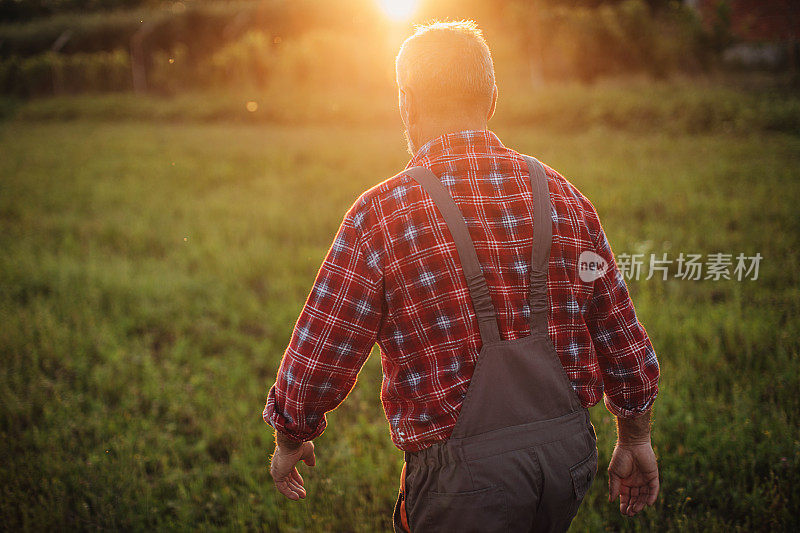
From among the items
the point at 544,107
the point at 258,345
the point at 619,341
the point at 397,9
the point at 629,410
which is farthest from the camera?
the point at 397,9

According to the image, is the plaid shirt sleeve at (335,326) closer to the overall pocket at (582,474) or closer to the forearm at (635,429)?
the overall pocket at (582,474)

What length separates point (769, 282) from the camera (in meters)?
5.25

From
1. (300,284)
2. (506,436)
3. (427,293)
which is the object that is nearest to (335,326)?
(427,293)

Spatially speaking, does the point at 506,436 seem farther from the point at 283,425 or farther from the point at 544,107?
the point at 544,107

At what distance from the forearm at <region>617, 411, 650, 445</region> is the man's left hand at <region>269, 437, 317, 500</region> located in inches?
43.8

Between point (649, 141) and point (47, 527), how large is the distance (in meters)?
11.0

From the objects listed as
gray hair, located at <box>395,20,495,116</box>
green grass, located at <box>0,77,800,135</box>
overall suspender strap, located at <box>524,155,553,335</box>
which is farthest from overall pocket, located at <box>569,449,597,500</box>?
green grass, located at <box>0,77,800,135</box>

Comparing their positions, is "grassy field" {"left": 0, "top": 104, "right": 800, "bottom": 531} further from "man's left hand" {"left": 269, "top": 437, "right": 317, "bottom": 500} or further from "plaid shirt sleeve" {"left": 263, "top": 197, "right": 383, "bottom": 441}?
"plaid shirt sleeve" {"left": 263, "top": 197, "right": 383, "bottom": 441}

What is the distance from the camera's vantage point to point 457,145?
1.59 meters

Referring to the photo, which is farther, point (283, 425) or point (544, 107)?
point (544, 107)

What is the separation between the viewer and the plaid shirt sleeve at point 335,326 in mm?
1565

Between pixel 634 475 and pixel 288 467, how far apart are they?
1250mm

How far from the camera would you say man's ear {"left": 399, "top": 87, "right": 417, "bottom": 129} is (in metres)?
1.63

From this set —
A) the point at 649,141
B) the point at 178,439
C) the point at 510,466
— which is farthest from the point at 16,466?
the point at 649,141
